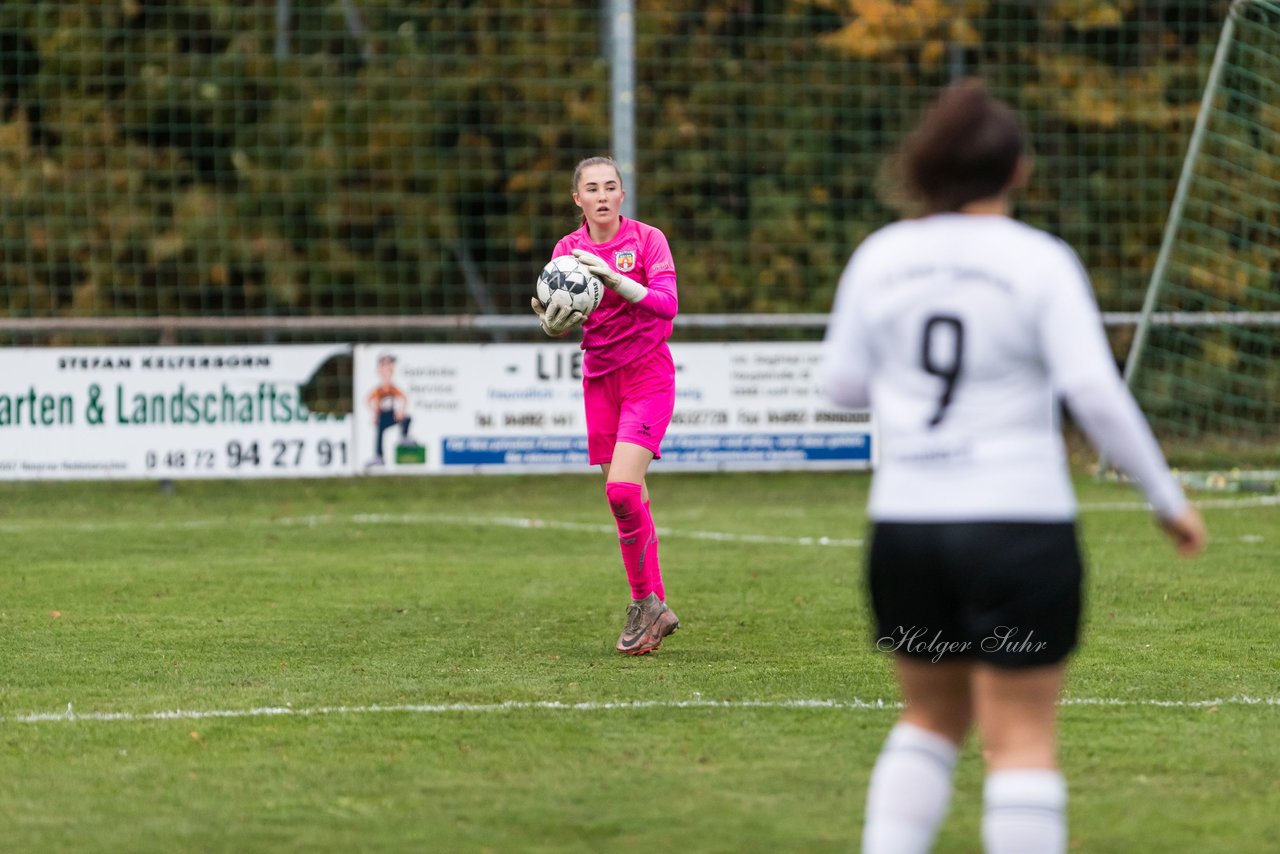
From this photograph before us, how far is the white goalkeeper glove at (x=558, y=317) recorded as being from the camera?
686cm

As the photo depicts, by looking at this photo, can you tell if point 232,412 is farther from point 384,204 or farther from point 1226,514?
point 1226,514

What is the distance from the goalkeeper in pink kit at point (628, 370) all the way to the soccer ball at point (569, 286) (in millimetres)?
44

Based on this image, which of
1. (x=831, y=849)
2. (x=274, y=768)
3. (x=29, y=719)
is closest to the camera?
(x=831, y=849)

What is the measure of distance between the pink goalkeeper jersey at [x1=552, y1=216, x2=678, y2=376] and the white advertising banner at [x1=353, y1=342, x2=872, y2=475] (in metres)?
6.42

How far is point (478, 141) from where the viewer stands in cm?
1772

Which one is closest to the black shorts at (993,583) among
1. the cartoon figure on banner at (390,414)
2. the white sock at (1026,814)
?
the white sock at (1026,814)

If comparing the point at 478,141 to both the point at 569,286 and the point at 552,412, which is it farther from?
the point at 569,286

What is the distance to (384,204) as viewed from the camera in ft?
57.6

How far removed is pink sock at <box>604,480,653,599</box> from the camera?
271 inches

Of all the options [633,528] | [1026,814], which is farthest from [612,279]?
[1026,814]

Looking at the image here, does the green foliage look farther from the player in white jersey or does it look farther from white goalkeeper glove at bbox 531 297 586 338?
the player in white jersey

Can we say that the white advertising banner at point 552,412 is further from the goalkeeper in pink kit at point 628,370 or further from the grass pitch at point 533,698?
the goalkeeper in pink kit at point 628,370

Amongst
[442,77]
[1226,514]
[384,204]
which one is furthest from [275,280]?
[1226,514]

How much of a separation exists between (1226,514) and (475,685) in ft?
24.2
